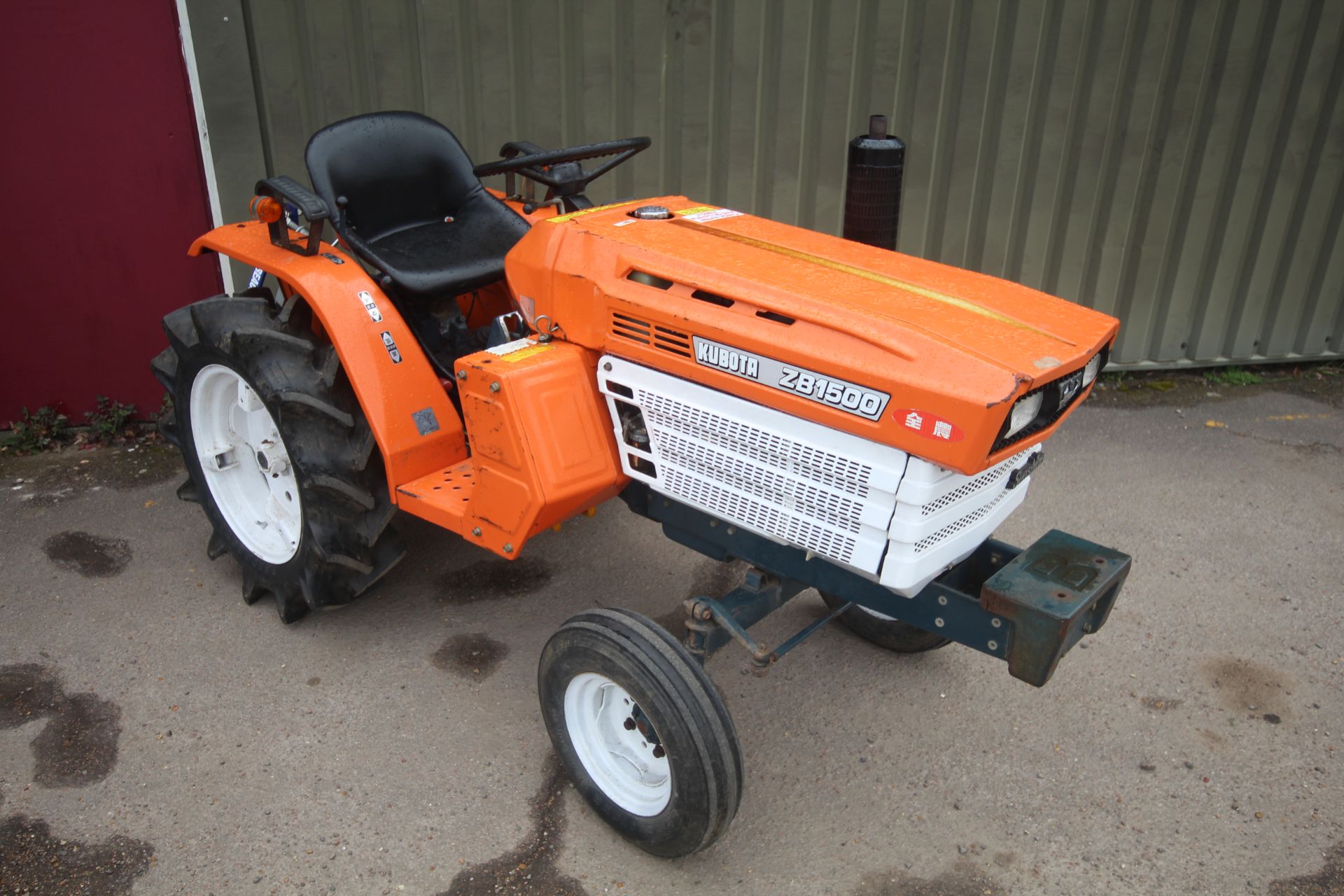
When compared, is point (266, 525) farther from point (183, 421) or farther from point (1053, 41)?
point (1053, 41)

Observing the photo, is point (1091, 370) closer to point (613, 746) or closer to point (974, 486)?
point (974, 486)

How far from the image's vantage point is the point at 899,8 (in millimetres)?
4637

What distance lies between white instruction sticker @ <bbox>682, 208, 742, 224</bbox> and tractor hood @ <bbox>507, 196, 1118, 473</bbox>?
0.14ft

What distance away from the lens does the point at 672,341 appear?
2.39 meters

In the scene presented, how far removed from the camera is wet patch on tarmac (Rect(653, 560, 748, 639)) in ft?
11.4

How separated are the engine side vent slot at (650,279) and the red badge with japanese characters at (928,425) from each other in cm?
68

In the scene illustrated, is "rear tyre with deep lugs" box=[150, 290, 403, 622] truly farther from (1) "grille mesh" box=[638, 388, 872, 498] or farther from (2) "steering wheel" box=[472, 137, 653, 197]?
(1) "grille mesh" box=[638, 388, 872, 498]

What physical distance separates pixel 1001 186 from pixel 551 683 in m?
3.62

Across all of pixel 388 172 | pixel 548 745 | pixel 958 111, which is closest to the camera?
pixel 548 745

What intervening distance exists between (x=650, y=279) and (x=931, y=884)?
1.61m

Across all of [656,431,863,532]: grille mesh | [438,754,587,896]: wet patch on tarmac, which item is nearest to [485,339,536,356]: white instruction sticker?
[656,431,863,532]: grille mesh

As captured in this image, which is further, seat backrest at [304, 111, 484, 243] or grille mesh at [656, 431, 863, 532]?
seat backrest at [304, 111, 484, 243]

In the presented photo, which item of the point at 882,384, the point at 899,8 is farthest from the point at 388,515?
the point at 899,8

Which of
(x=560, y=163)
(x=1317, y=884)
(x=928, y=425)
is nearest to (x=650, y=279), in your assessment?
(x=928, y=425)
